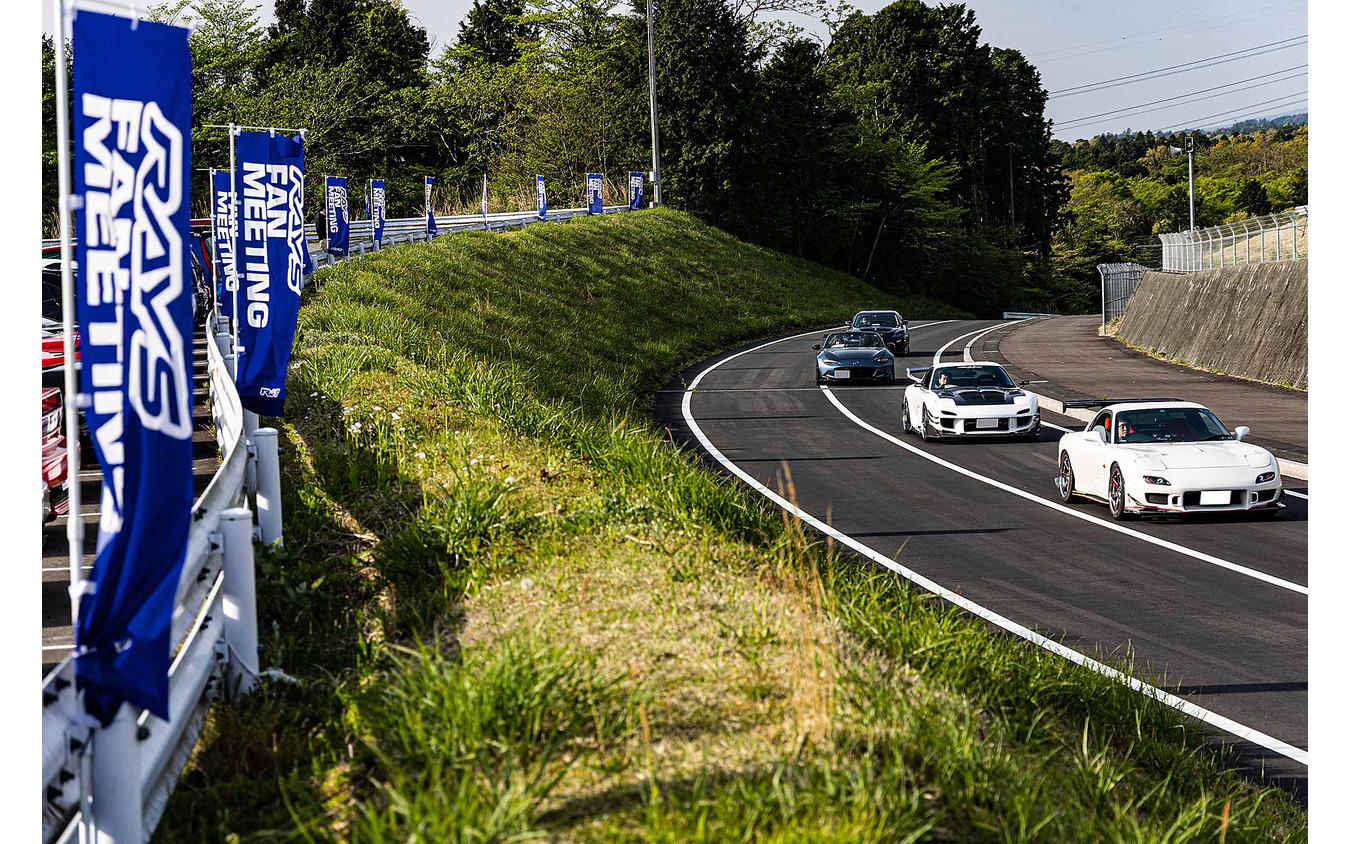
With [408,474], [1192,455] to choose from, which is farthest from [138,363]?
[1192,455]

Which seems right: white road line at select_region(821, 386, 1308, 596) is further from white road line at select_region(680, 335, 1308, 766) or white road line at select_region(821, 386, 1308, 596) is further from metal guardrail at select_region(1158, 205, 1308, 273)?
metal guardrail at select_region(1158, 205, 1308, 273)

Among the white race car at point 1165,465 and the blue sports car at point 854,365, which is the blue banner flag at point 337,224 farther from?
the white race car at point 1165,465

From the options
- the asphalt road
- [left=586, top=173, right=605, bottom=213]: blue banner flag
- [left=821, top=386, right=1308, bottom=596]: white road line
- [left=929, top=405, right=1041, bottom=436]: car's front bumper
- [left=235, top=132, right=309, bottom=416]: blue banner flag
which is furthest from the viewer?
[left=586, top=173, right=605, bottom=213]: blue banner flag

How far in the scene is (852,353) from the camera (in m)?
27.2

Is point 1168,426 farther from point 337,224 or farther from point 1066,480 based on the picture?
point 337,224

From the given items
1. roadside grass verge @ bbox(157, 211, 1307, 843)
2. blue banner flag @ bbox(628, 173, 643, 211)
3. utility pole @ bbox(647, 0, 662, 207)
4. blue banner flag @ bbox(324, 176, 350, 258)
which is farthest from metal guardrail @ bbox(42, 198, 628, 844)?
blue banner flag @ bbox(628, 173, 643, 211)

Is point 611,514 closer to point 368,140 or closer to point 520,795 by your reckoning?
point 520,795

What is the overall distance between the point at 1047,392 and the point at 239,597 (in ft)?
A: 69.4

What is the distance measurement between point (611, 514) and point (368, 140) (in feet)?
194

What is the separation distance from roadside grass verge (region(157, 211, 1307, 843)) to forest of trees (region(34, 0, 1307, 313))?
4745cm

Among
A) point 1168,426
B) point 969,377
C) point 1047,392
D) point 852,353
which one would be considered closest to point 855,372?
point 852,353

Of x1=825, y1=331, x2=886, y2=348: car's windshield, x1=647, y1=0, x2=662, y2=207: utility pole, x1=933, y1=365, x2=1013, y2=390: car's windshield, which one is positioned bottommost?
x1=933, y1=365, x2=1013, y2=390: car's windshield

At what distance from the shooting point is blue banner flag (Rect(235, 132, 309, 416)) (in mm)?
10781

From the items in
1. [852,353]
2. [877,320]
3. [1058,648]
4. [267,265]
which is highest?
[267,265]
